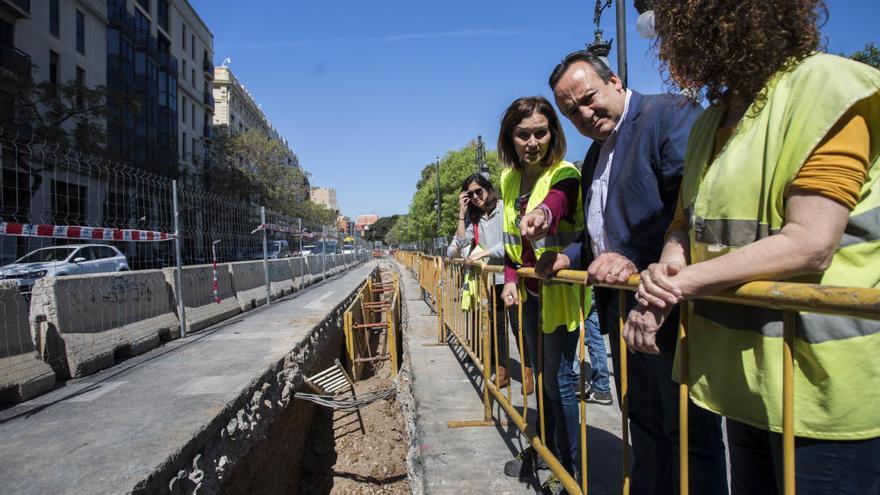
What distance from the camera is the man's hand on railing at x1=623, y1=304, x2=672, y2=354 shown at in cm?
132

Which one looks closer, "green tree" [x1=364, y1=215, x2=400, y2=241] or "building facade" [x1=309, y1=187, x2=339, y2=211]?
"building facade" [x1=309, y1=187, x2=339, y2=211]

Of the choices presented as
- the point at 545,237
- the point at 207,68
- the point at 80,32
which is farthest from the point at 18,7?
the point at 207,68

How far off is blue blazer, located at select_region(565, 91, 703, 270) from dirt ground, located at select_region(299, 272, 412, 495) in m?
4.45

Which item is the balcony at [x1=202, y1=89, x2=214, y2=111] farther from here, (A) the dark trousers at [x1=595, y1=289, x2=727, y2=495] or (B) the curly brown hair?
(B) the curly brown hair

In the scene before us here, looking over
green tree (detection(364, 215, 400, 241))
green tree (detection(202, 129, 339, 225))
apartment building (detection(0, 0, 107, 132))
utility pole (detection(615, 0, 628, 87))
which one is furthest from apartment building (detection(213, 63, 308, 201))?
green tree (detection(364, 215, 400, 241))

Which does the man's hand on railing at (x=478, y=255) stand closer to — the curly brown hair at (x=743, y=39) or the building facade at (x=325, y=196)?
the curly brown hair at (x=743, y=39)

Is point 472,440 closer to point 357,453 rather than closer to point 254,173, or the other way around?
point 357,453

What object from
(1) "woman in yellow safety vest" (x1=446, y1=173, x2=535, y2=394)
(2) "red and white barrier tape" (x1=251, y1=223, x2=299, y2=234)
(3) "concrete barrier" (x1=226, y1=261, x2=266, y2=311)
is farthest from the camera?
(2) "red and white barrier tape" (x1=251, y1=223, x2=299, y2=234)

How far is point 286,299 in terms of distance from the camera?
13.4m

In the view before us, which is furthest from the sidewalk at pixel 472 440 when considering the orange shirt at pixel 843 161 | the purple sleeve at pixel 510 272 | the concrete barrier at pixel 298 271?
the concrete barrier at pixel 298 271

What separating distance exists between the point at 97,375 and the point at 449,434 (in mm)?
3992

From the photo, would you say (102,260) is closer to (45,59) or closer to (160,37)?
(45,59)

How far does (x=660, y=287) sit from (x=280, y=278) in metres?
14.2

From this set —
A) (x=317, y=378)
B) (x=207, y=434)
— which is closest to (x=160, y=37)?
(x=317, y=378)
